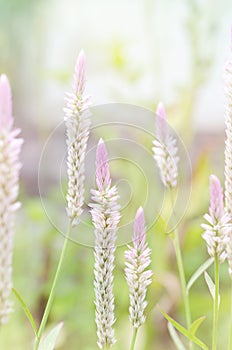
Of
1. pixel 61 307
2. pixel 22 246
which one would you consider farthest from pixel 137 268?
pixel 22 246

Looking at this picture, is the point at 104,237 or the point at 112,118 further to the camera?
the point at 112,118

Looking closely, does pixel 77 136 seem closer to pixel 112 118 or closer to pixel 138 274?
pixel 138 274

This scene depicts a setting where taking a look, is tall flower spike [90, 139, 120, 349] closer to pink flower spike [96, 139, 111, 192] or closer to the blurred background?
pink flower spike [96, 139, 111, 192]

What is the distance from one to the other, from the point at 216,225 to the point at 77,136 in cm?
7

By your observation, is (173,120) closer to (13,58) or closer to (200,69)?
(200,69)

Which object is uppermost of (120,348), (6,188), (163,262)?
(6,188)

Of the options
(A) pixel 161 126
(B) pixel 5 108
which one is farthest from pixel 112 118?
(B) pixel 5 108

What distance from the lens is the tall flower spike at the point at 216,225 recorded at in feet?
0.95

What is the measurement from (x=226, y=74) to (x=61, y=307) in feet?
2.54

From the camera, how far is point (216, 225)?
291 mm

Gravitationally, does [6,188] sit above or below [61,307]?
above

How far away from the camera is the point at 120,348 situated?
969mm

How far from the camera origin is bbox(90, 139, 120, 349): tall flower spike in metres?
0.28

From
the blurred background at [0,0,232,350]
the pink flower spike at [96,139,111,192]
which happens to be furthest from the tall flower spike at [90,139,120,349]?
the blurred background at [0,0,232,350]
